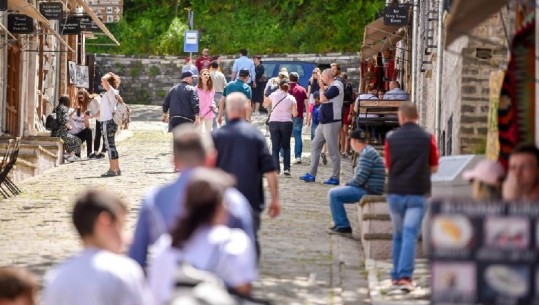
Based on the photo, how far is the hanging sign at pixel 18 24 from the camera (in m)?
32.5

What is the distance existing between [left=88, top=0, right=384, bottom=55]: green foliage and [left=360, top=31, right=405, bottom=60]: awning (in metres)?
13.7

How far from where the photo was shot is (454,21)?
1212cm

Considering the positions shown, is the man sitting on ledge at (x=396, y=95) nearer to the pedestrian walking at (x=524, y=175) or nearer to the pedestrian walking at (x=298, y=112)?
the pedestrian walking at (x=298, y=112)

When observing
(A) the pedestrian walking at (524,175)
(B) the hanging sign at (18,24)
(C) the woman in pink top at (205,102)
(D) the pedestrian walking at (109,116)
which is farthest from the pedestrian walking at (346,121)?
(A) the pedestrian walking at (524,175)

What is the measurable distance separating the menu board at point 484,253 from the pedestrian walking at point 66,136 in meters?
23.0

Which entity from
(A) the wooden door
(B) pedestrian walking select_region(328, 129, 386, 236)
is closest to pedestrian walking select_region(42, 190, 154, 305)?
(B) pedestrian walking select_region(328, 129, 386, 236)

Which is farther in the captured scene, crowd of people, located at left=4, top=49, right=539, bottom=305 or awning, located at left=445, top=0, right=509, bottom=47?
awning, located at left=445, top=0, right=509, bottom=47

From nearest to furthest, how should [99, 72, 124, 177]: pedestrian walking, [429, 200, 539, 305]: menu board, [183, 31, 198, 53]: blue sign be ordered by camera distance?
[429, 200, 539, 305]: menu board < [99, 72, 124, 177]: pedestrian walking < [183, 31, 198, 53]: blue sign

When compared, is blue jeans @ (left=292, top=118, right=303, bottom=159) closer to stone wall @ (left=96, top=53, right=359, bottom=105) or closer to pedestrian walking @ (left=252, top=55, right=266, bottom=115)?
pedestrian walking @ (left=252, top=55, right=266, bottom=115)

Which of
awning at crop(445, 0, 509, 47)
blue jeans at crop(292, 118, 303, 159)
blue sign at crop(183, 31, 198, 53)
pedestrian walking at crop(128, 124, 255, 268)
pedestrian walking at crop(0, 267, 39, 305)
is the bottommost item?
blue jeans at crop(292, 118, 303, 159)

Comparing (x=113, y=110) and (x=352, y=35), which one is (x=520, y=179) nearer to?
(x=113, y=110)

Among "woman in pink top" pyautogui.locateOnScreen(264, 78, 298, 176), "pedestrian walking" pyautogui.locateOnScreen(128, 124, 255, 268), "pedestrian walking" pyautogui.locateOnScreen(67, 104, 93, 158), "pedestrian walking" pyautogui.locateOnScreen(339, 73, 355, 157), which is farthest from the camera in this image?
"pedestrian walking" pyautogui.locateOnScreen(67, 104, 93, 158)

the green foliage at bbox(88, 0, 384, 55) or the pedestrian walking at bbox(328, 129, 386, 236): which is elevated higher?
the green foliage at bbox(88, 0, 384, 55)

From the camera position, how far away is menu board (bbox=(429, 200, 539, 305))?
8.16 m
